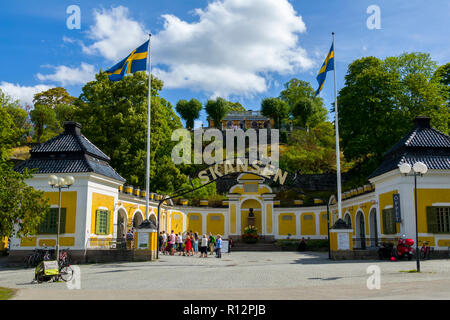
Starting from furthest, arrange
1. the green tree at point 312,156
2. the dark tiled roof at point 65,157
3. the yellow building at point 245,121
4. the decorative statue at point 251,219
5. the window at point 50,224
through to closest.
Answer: the yellow building at point 245,121 < the green tree at point 312,156 < the decorative statue at point 251,219 < the dark tiled roof at point 65,157 < the window at point 50,224

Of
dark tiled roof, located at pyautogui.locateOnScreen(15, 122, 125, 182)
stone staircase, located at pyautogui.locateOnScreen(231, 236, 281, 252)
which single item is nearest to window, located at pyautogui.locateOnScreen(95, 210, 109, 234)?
dark tiled roof, located at pyautogui.locateOnScreen(15, 122, 125, 182)

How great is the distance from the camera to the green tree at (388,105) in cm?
3359

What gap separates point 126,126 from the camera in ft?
113

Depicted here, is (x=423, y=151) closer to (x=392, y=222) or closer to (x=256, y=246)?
(x=392, y=222)

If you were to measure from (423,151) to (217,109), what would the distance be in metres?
66.7

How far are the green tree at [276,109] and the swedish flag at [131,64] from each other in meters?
65.8

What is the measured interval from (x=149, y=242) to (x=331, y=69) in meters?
14.4

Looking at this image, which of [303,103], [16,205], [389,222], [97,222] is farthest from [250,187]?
[303,103]

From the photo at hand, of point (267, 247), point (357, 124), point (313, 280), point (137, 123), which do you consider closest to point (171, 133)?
point (137, 123)

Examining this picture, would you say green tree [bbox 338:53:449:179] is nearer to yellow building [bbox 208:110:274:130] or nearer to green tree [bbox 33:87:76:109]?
yellow building [bbox 208:110:274:130]

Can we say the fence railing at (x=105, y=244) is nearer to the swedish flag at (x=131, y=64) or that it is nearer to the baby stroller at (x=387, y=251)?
the swedish flag at (x=131, y=64)

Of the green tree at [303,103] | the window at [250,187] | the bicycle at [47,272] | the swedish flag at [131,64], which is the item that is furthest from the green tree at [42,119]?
the bicycle at [47,272]

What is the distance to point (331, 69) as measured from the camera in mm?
23547

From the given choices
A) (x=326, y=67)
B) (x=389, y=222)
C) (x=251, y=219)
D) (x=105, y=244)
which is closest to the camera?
(x=389, y=222)
